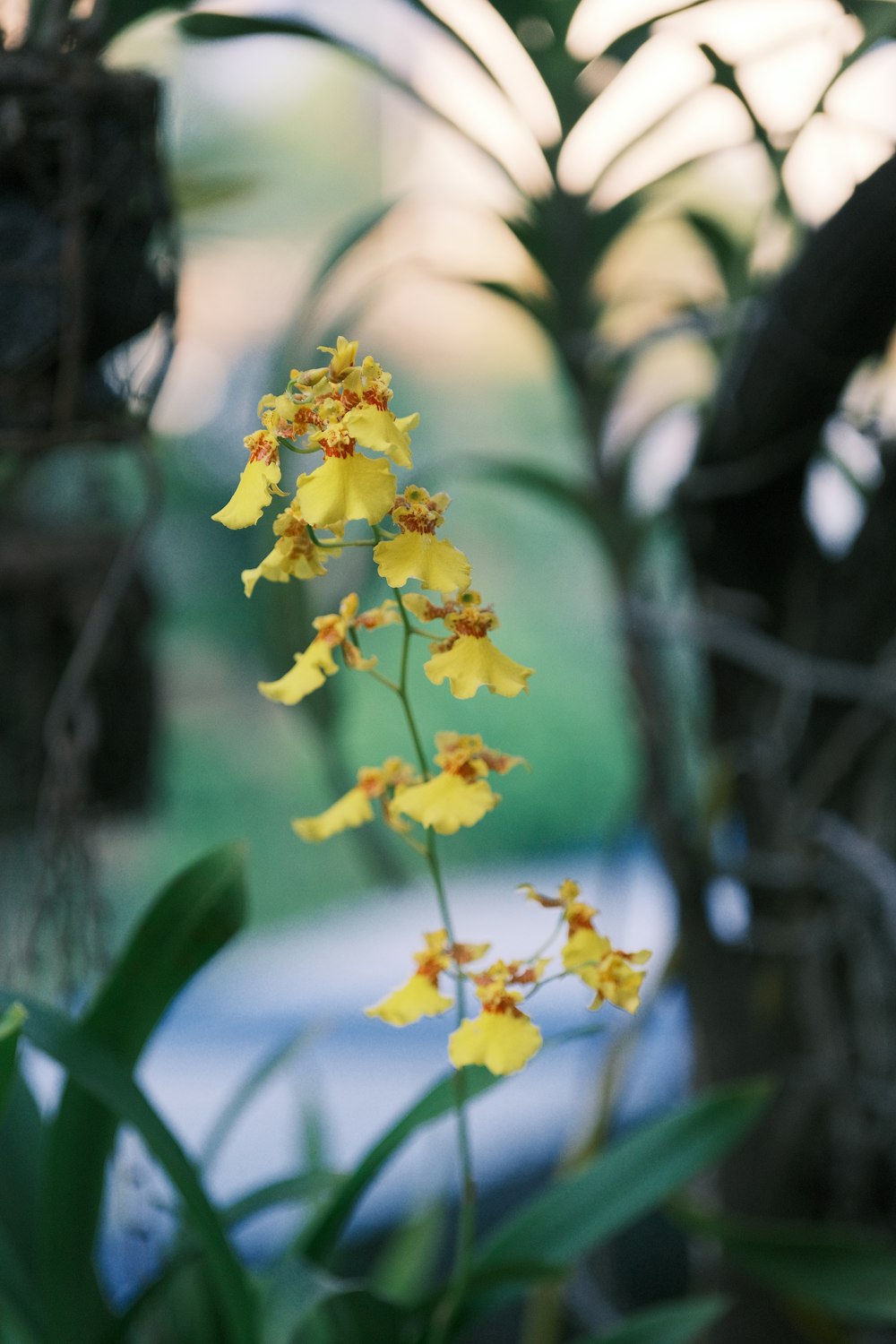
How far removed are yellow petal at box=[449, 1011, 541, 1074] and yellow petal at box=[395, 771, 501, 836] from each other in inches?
2.2

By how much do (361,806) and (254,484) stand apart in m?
0.14

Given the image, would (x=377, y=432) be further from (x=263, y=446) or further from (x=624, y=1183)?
(x=624, y=1183)

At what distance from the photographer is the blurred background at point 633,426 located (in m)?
0.56

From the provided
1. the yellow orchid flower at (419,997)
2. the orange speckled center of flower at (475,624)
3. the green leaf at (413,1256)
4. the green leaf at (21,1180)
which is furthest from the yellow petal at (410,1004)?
the green leaf at (413,1256)

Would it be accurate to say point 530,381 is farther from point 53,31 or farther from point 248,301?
point 53,31

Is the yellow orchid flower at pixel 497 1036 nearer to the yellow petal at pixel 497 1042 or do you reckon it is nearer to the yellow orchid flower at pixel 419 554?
the yellow petal at pixel 497 1042

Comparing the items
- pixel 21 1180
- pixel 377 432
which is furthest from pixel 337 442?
pixel 21 1180

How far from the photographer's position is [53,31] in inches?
20.5

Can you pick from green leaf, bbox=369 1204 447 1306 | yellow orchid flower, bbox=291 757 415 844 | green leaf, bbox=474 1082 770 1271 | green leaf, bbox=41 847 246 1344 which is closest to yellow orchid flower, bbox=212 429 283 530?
yellow orchid flower, bbox=291 757 415 844

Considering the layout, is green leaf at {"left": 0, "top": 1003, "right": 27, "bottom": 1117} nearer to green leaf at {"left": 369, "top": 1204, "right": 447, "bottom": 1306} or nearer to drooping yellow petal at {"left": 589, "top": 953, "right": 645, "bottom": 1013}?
drooping yellow petal at {"left": 589, "top": 953, "right": 645, "bottom": 1013}

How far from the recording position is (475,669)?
1.04 ft

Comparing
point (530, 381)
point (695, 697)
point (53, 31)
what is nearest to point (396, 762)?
point (53, 31)

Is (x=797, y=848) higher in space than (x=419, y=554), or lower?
lower

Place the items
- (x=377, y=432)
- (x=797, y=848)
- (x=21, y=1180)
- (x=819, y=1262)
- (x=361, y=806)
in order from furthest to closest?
(x=797, y=848)
(x=819, y=1262)
(x=21, y=1180)
(x=361, y=806)
(x=377, y=432)
